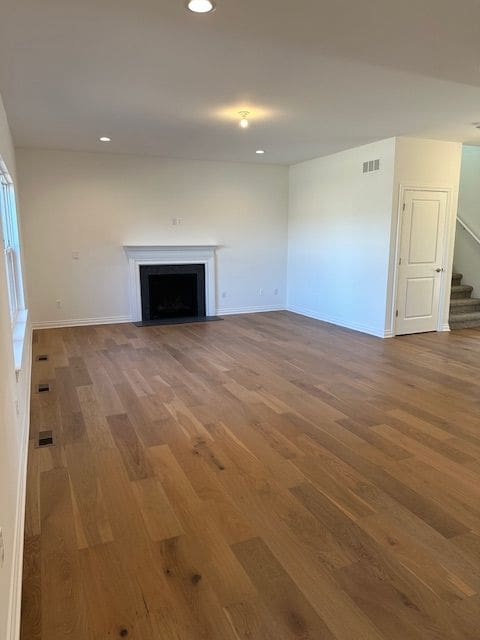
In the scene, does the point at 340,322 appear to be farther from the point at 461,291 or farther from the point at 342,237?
the point at 461,291

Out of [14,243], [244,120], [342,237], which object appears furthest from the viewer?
[342,237]

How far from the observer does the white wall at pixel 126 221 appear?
6.48 metres

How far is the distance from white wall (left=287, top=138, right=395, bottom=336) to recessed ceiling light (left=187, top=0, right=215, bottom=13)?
13.1 ft

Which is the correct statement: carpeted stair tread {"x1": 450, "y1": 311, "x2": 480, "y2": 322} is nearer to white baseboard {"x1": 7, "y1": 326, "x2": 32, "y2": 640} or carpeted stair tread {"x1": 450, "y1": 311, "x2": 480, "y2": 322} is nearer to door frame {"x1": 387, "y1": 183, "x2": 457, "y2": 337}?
door frame {"x1": 387, "y1": 183, "x2": 457, "y2": 337}

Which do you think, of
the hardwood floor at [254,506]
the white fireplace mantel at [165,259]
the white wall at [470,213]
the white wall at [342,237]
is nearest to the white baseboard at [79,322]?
the white fireplace mantel at [165,259]

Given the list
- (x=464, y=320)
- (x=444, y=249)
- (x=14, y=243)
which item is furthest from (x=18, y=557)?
(x=464, y=320)

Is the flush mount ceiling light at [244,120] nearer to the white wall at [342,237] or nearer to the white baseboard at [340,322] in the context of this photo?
the white wall at [342,237]

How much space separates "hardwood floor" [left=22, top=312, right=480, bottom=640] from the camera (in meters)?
1.61

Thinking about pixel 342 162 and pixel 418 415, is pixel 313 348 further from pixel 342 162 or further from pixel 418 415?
pixel 342 162

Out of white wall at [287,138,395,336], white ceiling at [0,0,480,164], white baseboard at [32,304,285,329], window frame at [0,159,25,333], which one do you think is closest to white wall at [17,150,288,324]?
white baseboard at [32,304,285,329]

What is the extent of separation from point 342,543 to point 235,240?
6.26 metres

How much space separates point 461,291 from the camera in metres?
7.28

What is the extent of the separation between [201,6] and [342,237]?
15.7 feet

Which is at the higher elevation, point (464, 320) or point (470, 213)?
point (470, 213)
